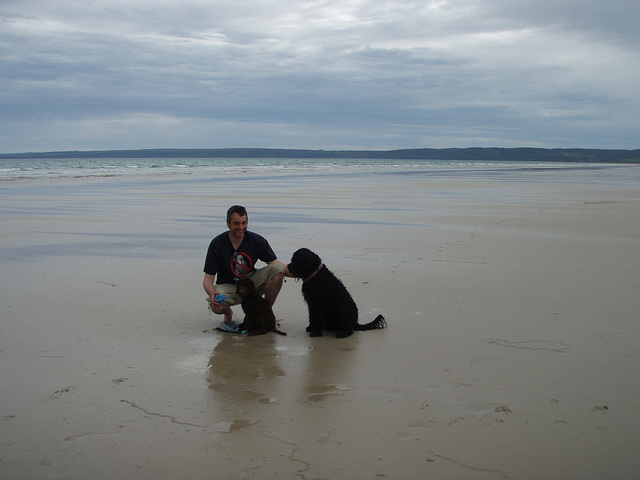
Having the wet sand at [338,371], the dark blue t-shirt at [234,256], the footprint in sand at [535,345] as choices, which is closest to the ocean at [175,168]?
the wet sand at [338,371]

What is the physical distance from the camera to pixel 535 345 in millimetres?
4602

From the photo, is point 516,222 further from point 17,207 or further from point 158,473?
point 17,207

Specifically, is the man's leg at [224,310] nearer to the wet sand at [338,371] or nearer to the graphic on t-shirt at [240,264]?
the wet sand at [338,371]

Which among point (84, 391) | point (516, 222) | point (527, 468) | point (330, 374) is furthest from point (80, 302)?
point (516, 222)

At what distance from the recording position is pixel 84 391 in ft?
12.2

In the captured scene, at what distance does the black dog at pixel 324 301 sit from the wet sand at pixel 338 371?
116 mm

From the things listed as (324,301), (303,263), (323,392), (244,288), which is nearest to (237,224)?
(244,288)

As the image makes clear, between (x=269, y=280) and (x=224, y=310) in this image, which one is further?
(x=269, y=280)

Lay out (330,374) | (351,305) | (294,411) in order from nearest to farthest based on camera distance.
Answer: (294,411) → (330,374) → (351,305)

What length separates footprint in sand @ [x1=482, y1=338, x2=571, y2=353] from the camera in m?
4.52

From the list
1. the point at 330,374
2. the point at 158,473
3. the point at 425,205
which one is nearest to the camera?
the point at 158,473

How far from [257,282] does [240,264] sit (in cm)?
23

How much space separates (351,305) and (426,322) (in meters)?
0.72

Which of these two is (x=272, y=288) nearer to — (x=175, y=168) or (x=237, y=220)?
(x=237, y=220)
